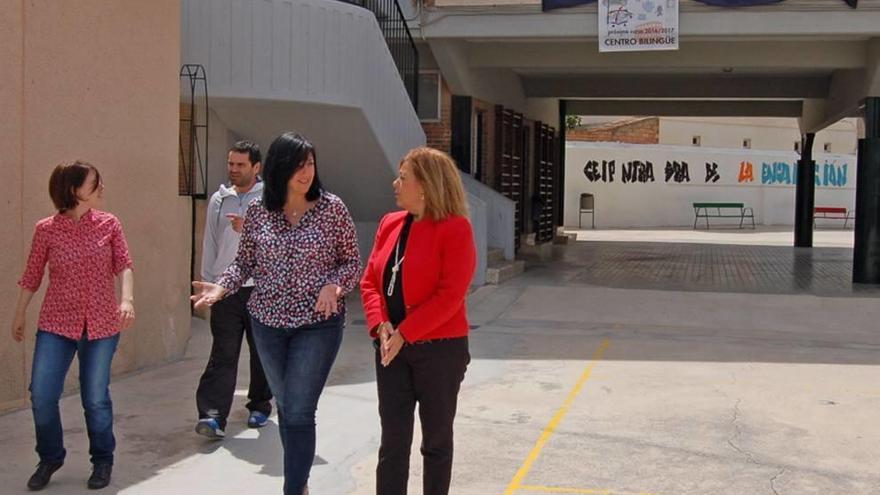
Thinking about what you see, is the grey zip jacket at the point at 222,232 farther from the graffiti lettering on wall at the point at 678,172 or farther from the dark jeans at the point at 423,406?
the graffiti lettering on wall at the point at 678,172

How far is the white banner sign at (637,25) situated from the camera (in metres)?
14.0

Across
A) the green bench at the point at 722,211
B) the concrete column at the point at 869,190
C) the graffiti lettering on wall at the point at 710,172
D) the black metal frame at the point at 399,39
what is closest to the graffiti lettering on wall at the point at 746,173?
the graffiti lettering on wall at the point at 710,172

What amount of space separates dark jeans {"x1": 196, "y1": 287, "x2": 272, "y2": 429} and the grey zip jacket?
0.24 m

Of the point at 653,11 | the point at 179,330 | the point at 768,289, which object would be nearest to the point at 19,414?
the point at 179,330

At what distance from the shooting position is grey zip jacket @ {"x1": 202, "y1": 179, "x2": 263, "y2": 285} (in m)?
6.52

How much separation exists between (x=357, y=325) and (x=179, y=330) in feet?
8.83

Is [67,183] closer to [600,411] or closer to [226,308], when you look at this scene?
[226,308]

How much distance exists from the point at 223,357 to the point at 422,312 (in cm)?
246

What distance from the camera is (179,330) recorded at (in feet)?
30.5

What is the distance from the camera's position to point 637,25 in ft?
46.6

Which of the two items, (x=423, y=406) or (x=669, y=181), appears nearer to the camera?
(x=423, y=406)

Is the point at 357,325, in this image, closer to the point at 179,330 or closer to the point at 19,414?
the point at 179,330

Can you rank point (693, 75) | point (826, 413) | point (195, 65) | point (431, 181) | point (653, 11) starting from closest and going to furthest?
1. point (431, 181)
2. point (826, 413)
3. point (195, 65)
4. point (653, 11)
5. point (693, 75)

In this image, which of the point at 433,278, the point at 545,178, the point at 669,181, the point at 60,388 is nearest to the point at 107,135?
the point at 60,388
